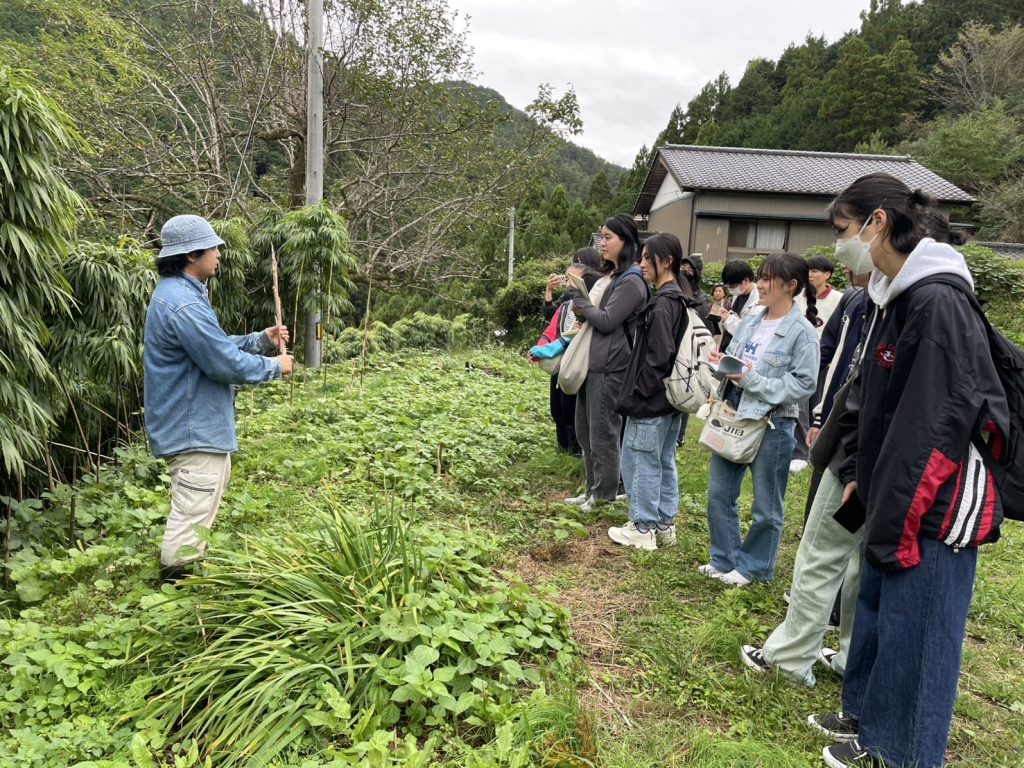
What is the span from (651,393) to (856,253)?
5.34 feet

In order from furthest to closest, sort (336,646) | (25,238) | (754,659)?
(25,238)
(754,659)
(336,646)

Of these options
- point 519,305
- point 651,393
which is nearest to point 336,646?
point 651,393

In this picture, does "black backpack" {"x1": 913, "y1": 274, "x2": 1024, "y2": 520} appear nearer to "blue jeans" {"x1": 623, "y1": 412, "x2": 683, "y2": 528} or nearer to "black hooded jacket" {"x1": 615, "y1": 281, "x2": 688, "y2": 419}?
"black hooded jacket" {"x1": 615, "y1": 281, "x2": 688, "y2": 419}

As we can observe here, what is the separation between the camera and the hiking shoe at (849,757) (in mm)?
2021

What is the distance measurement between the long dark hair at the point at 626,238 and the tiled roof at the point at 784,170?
18.0 meters

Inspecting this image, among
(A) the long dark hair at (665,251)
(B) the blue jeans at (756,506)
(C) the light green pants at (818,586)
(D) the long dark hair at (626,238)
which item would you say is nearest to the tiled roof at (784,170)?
(D) the long dark hair at (626,238)

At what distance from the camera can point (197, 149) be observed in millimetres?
11453

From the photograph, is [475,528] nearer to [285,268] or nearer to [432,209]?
[285,268]

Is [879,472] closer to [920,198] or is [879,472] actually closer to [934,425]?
[934,425]

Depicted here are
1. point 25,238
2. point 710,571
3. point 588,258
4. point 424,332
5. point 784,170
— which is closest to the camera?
point 25,238

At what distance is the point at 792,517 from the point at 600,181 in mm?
33125

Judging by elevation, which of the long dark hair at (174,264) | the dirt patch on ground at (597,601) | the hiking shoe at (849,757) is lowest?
the dirt patch on ground at (597,601)

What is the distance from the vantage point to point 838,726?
2305 mm

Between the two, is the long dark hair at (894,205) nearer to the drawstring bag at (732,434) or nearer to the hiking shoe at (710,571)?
the drawstring bag at (732,434)
